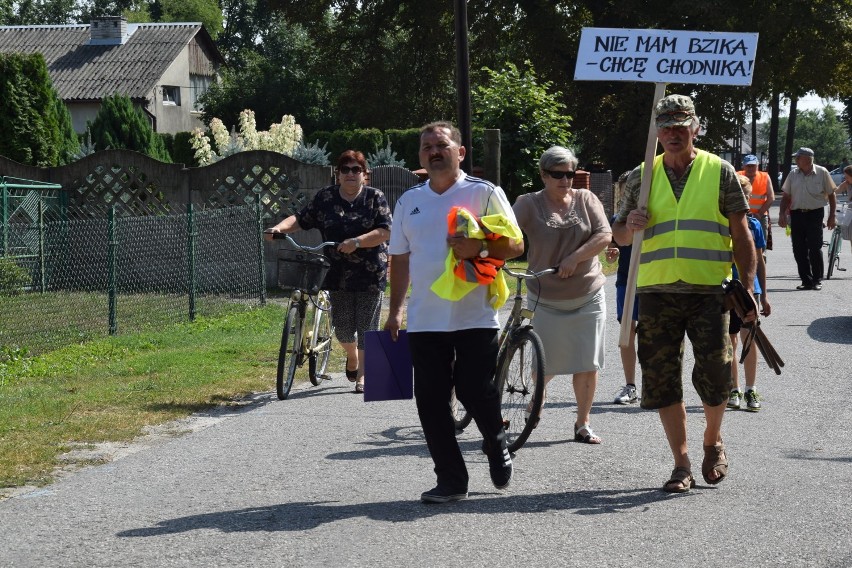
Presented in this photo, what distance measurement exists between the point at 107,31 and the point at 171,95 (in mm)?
3999

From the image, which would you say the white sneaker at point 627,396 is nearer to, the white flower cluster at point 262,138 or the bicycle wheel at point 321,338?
the bicycle wheel at point 321,338

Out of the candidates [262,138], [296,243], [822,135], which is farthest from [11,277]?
[822,135]

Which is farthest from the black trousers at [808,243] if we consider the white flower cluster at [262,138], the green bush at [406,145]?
the green bush at [406,145]

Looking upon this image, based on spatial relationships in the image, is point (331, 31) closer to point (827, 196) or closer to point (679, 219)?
point (827, 196)

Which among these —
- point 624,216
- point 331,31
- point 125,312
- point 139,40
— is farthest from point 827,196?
point 139,40

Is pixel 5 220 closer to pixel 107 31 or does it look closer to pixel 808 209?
pixel 808 209

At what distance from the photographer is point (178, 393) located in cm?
963

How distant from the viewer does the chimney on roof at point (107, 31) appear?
194 feet

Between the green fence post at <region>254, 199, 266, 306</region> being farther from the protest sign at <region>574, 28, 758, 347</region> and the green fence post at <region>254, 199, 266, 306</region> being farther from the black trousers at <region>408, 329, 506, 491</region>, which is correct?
the black trousers at <region>408, 329, 506, 491</region>

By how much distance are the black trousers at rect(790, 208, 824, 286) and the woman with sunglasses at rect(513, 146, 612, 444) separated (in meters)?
10.8

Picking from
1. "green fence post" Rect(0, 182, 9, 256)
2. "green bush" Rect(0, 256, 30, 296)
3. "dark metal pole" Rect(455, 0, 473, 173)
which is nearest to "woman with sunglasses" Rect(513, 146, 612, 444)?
"dark metal pole" Rect(455, 0, 473, 173)

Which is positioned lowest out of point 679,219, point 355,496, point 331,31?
point 355,496

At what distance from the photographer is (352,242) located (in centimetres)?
927

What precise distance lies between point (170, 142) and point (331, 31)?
236 inches
